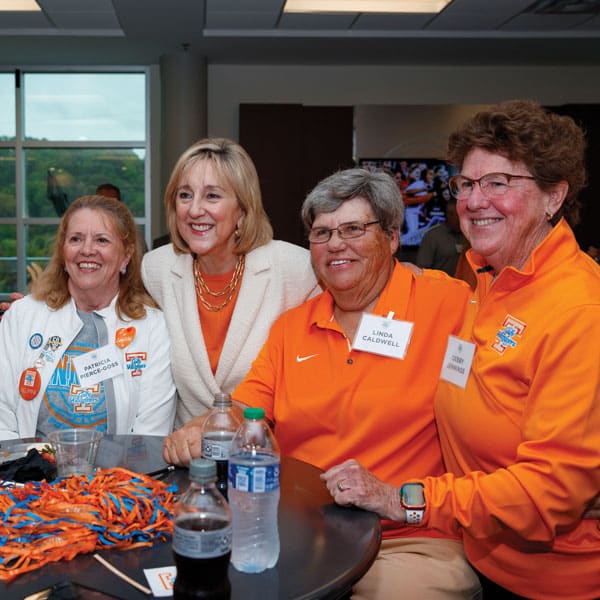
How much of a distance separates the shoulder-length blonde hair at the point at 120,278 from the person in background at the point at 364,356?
639mm

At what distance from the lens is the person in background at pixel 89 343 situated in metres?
2.37

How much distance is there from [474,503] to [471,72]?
8.45 metres

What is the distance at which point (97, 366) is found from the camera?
2.39 meters

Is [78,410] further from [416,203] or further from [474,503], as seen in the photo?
[416,203]

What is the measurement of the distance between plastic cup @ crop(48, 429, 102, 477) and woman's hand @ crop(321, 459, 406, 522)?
600 mm


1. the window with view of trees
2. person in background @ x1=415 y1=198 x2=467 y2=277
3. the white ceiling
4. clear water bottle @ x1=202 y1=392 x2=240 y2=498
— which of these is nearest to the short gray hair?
clear water bottle @ x1=202 y1=392 x2=240 y2=498

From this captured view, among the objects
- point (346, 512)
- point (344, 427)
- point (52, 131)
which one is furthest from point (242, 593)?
point (52, 131)

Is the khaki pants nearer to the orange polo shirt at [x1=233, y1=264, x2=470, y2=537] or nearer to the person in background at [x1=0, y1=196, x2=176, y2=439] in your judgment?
the orange polo shirt at [x1=233, y1=264, x2=470, y2=537]

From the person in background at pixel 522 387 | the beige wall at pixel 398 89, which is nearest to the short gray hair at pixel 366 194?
the person in background at pixel 522 387

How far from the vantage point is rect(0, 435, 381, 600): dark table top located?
1182 mm

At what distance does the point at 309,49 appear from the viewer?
8086 mm

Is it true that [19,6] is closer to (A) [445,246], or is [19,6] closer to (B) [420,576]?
(A) [445,246]

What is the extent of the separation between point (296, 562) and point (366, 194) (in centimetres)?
124

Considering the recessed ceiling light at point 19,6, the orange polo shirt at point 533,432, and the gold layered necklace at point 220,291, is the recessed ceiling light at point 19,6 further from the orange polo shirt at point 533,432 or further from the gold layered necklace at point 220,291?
the orange polo shirt at point 533,432
